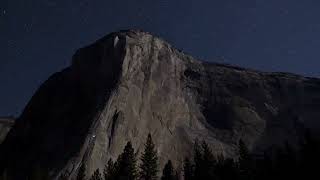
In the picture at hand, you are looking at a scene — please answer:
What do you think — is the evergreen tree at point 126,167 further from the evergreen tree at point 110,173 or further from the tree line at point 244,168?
the evergreen tree at point 110,173

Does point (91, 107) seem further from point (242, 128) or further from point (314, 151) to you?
point (314, 151)

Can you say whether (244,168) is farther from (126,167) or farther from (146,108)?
(146,108)

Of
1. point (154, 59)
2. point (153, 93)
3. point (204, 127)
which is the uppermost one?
point (154, 59)

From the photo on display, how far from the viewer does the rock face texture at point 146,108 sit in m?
120

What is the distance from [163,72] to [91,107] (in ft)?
102

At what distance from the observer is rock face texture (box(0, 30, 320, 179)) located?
12031 centimetres

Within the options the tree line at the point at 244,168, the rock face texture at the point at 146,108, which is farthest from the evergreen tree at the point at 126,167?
the rock face texture at the point at 146,108

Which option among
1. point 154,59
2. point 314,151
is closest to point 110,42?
point 154,59

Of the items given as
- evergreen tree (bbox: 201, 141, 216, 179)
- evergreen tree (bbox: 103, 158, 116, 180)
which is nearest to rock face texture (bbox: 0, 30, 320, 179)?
evergreen tree (bbox: 103, 158, 116, 180)

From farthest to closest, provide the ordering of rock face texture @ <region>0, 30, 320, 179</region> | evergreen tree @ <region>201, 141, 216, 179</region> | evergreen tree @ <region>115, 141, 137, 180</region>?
rock face texture @ <region>0, 30, 320, 179</region>
evergreen tree @ <region>201, 141, 216, 179</region>
evergreen tree @ <region>115, 141, 137, 180</region>

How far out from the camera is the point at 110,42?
466 feet

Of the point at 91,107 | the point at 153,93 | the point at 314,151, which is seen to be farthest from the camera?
the point at 153,93

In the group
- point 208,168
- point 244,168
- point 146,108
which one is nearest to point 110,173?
point 208,168

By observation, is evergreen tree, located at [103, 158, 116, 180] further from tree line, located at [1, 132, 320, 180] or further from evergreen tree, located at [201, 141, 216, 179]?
evergreen tree, located at [201, 141, 216, 179]
